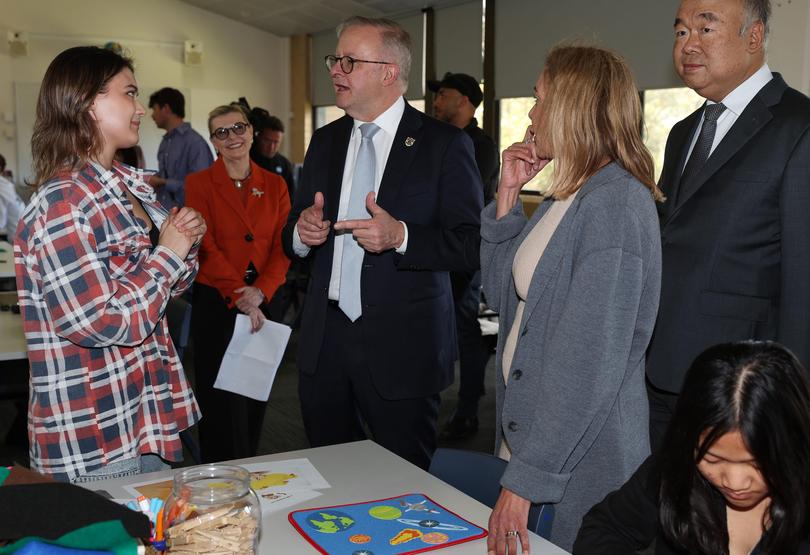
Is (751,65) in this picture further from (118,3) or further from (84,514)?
(118,3)

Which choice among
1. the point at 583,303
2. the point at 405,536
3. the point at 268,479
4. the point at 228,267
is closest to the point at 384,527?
the point at 405,536

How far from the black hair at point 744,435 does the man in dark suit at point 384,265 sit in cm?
117

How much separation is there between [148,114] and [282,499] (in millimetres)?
10481

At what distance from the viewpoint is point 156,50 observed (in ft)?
37.2

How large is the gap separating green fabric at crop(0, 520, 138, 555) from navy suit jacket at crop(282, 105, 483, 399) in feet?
4.99

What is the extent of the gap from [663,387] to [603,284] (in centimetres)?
72

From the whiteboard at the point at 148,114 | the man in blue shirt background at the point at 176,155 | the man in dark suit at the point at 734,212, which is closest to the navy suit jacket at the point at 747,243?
the man in dark suit at the point at 734,212

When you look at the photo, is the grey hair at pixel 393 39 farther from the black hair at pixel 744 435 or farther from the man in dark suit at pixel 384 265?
the black hair at pixel 744 435

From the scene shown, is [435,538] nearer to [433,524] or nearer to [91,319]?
[433,524]

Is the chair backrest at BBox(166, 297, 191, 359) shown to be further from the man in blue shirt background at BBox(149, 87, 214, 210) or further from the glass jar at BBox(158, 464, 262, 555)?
the man in blue shirt background at BBox(149, 87, 214, 210)

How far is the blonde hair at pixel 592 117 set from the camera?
1.70 meters

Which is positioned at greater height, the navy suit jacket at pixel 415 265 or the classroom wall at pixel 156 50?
the classroom wall at pixel 156 50

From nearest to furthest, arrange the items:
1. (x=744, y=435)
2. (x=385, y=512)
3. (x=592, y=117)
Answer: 1. (x=744, y=435)
2. (x=385, y=512)
3. (x=592, y=117)

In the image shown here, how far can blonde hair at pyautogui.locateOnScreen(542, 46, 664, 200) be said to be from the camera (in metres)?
1.70
